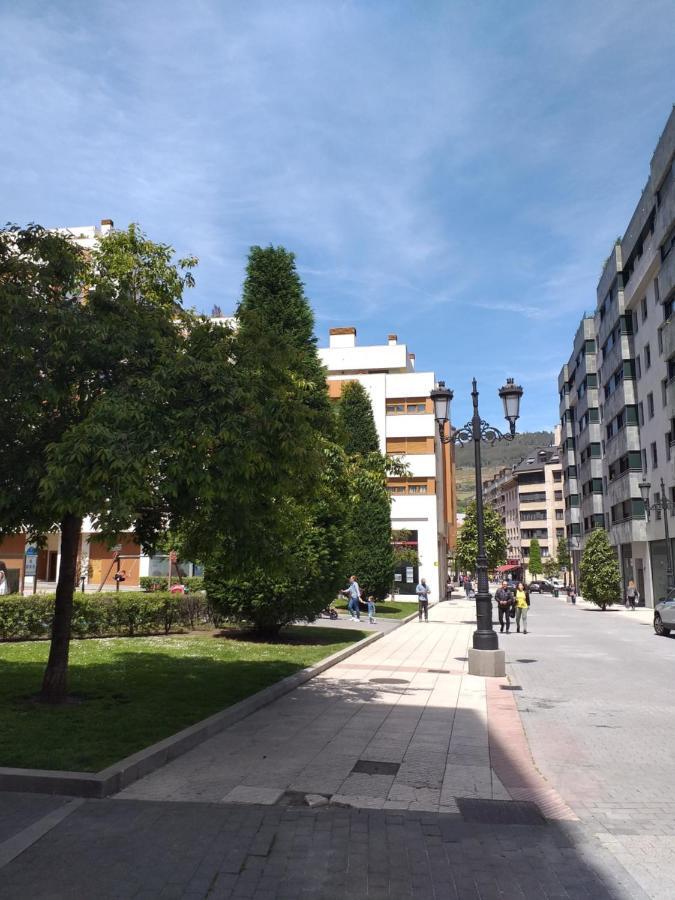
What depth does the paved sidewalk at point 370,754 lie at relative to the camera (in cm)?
600

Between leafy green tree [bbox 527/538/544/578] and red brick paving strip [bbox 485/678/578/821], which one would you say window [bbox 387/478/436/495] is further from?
leafy green tree [bbox 527/538/544/578]

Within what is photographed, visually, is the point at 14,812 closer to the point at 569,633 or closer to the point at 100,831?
the point at 100,831

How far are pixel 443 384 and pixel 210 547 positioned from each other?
8365 millimetres

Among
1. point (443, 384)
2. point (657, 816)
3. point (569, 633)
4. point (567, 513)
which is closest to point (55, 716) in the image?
point (657, 816)

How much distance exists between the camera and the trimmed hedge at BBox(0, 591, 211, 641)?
53.2 ft

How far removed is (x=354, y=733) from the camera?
8.41m

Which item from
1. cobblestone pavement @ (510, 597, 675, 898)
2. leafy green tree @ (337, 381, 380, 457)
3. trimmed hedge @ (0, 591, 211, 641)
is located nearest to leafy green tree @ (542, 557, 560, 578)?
leafy green tree @ (337, 381, 380, 457)

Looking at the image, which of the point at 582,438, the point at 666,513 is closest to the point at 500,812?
the point at 666,513

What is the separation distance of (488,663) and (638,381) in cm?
3689

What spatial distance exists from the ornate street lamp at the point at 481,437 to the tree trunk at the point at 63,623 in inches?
301

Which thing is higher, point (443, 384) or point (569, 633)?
point (443, 384)

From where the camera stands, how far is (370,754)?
743 cm

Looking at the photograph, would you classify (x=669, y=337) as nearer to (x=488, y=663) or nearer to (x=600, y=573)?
(x=600, y=573)

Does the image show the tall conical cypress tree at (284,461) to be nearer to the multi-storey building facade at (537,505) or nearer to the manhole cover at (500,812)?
the manhole cover at (500,812)
